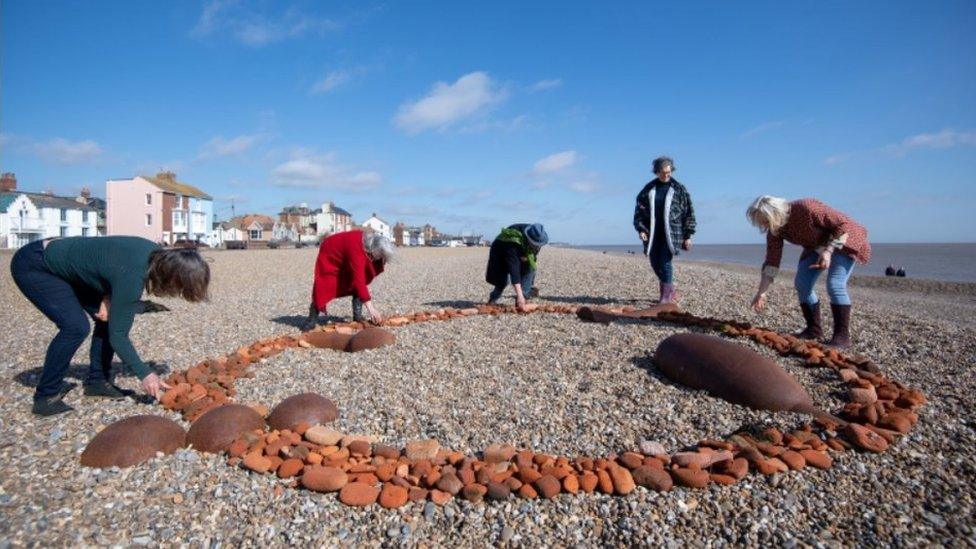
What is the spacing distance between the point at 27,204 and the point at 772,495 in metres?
76.7

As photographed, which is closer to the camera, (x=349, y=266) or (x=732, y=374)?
(x=732, y=374)

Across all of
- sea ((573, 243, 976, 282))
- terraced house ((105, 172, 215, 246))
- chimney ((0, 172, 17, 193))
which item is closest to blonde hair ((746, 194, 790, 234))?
sea ((573, 243, 976, 282))

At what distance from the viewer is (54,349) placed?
3.97 metres

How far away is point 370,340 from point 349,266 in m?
1.45

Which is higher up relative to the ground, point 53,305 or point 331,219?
point 331,219

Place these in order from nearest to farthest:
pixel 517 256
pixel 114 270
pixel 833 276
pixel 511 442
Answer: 1. pixel 511 442
2. pixel 114 270
3. pixel 833 276
4. pixel 517 256

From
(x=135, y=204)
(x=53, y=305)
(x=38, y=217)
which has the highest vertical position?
(x=135, y=204)

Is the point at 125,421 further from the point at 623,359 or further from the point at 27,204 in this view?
the point at 27,204

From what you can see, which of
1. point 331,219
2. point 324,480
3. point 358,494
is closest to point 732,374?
point 358,494

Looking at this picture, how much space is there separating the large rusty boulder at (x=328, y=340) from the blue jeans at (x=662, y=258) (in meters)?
4.53

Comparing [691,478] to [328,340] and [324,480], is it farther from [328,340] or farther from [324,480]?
[328,340]

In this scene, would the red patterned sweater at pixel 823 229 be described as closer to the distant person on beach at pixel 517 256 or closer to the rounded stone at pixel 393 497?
the distant person on beach at pixel 517 256

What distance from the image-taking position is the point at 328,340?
611 centimetres

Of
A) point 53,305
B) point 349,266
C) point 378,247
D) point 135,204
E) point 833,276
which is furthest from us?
point 135,204
